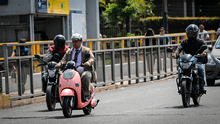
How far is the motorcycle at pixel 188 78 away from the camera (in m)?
9.40

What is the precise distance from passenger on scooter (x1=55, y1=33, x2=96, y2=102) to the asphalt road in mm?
597

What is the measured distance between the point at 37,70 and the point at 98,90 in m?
2.59

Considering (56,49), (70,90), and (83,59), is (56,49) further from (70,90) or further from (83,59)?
(70,90)

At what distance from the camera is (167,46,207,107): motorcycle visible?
9398 millimetres

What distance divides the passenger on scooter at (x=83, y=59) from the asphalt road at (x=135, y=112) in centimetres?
60

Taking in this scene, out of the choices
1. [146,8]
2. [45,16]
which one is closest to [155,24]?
[146,8]

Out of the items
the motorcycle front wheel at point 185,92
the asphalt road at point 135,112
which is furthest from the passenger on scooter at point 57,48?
the motorcycle front wheel at point 185,92

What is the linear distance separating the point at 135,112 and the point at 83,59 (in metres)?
1.43

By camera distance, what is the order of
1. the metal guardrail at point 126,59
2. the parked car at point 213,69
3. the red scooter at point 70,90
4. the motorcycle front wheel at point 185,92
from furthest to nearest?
the metal guardrail at point 126,59
the parked car at point 213,69
the motorcycle front wheel at point 185,92
the red scooter at point 70,90

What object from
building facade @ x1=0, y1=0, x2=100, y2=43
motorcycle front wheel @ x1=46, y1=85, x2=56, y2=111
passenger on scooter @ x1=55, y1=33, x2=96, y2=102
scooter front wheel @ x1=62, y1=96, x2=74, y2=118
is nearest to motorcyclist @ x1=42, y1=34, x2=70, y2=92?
motorcycle front wheel @ x1=46, y1=85, x2=56, y2=111

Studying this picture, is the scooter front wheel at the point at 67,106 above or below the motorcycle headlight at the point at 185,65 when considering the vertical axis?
below

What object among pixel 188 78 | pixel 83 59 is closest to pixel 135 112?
pixel 188 78

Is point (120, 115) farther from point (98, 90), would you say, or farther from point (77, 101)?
point (98, 90)

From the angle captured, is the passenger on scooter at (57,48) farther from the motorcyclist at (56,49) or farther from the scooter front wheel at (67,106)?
the scooter front wheel at (67,106)
